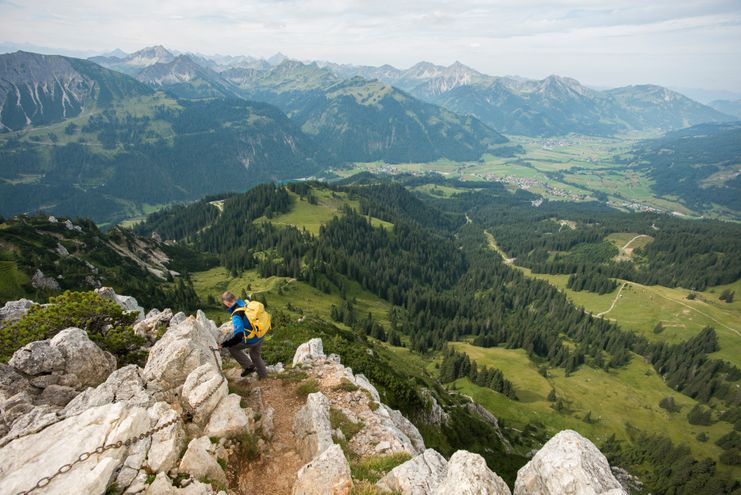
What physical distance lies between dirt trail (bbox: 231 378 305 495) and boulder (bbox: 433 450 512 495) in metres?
8.96

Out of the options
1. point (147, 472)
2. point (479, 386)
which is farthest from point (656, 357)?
point (147, 472)

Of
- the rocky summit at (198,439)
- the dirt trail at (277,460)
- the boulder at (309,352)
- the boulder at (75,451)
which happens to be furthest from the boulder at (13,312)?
the dirt trail at (277,460)

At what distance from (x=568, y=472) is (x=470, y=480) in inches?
200

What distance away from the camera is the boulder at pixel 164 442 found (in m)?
18.1

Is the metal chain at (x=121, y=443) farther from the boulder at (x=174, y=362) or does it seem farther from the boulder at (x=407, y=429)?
the boulder at (x=407, y=429)

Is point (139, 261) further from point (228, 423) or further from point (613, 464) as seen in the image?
point (613, 464)

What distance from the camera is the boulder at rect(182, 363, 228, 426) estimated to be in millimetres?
22406

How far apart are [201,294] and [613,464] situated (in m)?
150

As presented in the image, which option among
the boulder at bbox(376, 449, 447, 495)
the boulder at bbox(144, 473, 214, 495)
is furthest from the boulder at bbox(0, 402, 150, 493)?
the boulder at bbox(376, 449, 447, 495)

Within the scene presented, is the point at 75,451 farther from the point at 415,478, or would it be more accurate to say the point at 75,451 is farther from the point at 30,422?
the point at 415,478

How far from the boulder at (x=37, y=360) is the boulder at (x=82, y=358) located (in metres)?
0.38

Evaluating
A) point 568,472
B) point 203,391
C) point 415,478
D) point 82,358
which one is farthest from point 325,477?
point 82,358

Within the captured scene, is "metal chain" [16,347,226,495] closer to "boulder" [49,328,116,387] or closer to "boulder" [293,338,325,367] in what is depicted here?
"boulder" [49,328,116,387]

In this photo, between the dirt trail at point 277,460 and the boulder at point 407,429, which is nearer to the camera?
the dirt trail at point 277,460
